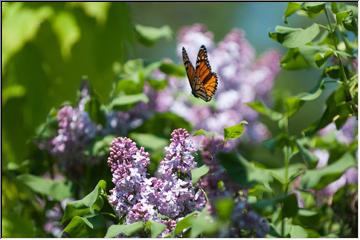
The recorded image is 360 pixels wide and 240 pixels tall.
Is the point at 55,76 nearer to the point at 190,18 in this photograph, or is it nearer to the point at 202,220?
the point at 202,220

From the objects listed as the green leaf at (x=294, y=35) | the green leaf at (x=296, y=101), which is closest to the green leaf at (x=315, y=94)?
the green leaf at (x=296, y=101)

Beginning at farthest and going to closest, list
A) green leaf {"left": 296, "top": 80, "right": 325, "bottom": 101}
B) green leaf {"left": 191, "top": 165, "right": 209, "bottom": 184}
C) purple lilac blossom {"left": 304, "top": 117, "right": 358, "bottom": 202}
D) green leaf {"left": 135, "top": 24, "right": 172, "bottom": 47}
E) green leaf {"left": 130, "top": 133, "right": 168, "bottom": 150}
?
green leaf {"left": 135, "top": 24, "right": 172, "bottom": 47} → purple lilac blossom {"left": 304, "top": 117, "right": 358, "bottom": 202} → green leaf {"left": 130, "top": 133, "right": 168, "bottom": 150} → green leaf {"left": 296, "top": 80, "right": 325, "bottom": 101} → green leaf {"left": 191, "top": 165, "right": 209, "bottom": 184}

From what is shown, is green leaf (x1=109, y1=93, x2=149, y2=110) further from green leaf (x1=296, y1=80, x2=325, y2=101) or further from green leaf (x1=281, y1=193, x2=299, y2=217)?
green leaf (x1=281, y1=193, x2=299, y2=217)

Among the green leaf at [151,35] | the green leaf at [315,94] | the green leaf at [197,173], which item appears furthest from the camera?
the green leaf at [151,35]

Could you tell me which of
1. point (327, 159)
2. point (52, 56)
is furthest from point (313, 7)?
point (52, 56)

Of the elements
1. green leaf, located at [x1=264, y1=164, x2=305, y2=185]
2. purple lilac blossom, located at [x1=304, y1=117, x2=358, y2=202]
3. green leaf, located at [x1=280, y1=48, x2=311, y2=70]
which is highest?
green leaf, located at [x1=280, y1=48, x2=311, y2=70]

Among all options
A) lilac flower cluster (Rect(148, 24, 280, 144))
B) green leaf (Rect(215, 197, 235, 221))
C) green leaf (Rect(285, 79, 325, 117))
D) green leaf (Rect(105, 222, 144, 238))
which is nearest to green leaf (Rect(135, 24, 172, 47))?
lilac flower cluster (Rect(148, 24, 280, 144))

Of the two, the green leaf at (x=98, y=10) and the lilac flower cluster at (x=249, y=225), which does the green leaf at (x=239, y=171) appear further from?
the green leaf at (x=98, y=10)
